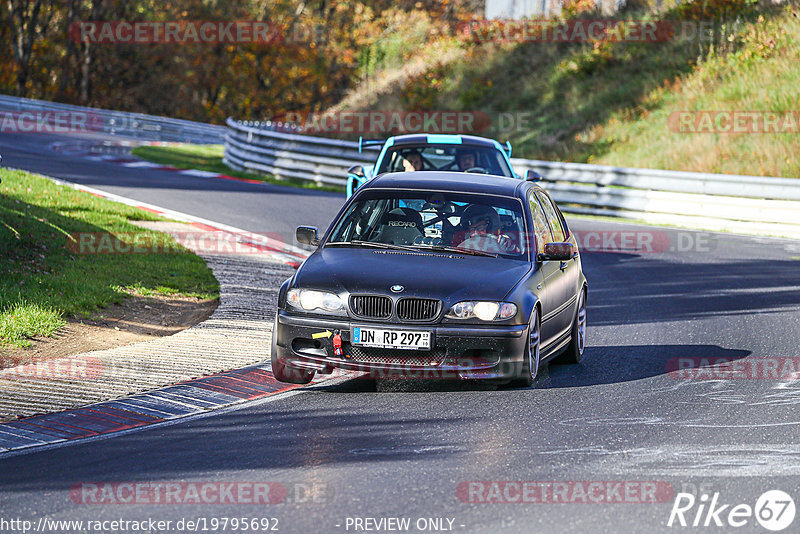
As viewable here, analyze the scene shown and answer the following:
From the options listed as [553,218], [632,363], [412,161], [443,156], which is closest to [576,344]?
[632,363]

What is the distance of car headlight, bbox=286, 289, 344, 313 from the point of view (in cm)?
846

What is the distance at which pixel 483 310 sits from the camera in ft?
27.5

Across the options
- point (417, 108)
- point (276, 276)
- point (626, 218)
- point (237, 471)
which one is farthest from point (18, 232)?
point (417, 108)

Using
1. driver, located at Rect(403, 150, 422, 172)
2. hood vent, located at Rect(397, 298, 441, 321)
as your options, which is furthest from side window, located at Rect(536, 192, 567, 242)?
driver, located at Rect(403, 150, 422, 172)

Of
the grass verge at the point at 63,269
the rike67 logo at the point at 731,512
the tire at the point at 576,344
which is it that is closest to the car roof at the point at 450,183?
the tire at the point at 576,344

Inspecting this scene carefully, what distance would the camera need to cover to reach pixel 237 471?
6441mm

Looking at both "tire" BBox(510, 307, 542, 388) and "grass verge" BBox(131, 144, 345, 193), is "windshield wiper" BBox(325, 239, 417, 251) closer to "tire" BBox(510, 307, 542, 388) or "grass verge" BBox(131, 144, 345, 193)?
"tire" BBox(510, 307, 542, 388)

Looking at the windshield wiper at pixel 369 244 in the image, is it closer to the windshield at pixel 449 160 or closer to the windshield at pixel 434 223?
the windshield at pixel 434 223

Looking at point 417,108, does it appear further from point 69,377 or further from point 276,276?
point 69,377

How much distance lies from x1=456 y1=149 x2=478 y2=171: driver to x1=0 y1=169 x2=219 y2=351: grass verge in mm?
3615

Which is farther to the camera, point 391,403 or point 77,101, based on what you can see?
point 77,101

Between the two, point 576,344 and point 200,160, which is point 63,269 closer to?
point 576,344

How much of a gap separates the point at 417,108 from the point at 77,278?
84.8 feet

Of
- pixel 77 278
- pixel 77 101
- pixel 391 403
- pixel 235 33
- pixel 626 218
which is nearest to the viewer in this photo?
pixel 391 403
